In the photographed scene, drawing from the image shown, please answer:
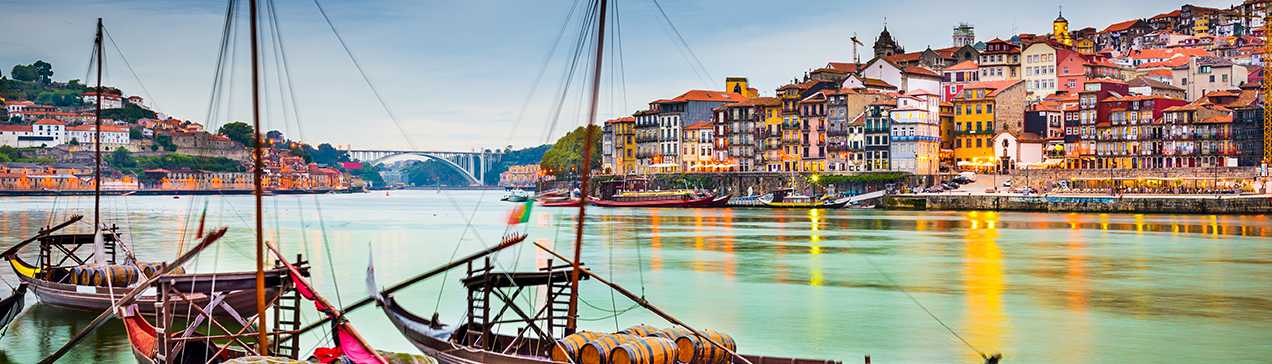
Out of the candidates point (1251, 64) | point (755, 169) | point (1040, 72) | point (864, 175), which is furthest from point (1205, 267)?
point (1251, 64)

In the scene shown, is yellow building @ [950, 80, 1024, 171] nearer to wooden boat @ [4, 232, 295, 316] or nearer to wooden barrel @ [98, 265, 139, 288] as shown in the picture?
wooden boat @ [4, 232, 295, 316]

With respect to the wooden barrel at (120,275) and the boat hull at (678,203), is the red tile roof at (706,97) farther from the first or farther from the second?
the wooden barrel at (120,275)

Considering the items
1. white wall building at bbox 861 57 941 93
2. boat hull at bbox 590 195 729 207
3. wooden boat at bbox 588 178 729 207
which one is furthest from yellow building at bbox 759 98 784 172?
white wall building at bbox 861 57 941 93

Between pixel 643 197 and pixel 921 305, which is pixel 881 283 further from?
pixel 643 197

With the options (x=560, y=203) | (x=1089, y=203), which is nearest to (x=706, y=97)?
(x=560, y=203)

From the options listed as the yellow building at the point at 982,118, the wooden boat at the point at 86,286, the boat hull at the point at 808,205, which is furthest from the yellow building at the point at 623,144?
the wooden boat at the point at 86,286

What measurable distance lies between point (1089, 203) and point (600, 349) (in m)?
87.8

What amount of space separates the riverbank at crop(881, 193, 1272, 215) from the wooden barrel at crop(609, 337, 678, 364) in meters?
83.1

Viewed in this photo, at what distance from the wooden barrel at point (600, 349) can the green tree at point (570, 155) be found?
135262mm

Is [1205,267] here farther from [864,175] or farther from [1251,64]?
[1251,64]

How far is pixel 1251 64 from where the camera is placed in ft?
488

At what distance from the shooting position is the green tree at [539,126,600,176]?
156 metres

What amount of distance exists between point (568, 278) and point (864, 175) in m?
99.6

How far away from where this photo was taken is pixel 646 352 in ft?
59.3
